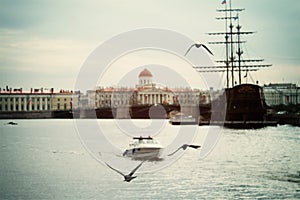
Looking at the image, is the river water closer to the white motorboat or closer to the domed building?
the white motorboat

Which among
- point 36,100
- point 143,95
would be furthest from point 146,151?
point 36,100

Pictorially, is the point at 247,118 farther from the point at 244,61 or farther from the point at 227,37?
the point at 227,37

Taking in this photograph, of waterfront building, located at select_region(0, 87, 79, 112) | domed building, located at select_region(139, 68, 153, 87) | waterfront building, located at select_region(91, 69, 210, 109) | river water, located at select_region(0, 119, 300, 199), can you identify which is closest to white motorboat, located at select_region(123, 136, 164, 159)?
river water, located at select_region(0, 119, 300, 199)

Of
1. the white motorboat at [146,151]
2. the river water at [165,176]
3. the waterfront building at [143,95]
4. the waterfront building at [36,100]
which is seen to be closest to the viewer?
the river water at [165,176]

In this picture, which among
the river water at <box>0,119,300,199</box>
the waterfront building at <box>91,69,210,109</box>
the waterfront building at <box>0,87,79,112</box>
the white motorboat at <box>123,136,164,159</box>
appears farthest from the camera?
the waterfront building at <box>0,87,79,112</box>

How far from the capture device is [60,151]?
3070 cm

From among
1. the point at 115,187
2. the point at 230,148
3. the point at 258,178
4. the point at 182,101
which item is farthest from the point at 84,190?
the point at 182,101

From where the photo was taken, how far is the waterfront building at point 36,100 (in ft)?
326

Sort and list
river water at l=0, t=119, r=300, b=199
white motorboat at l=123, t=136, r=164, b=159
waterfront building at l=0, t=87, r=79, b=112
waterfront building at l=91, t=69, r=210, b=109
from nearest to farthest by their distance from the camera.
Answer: river water at l=0, t=119, r=300, b=199, white motorboat at l=123, t=136, r=164, b=159, waterfront building at l=91, t=69, r=210, b=109, waterfront building at l=0, t=87, r=79, b=112

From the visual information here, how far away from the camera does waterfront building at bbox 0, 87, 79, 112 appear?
99.4 meters

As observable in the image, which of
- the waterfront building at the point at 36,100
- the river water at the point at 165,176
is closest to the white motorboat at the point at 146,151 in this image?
the river water at the point at 165,176

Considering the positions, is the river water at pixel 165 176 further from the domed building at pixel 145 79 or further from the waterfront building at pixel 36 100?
the waterfront building at pixel 36 100

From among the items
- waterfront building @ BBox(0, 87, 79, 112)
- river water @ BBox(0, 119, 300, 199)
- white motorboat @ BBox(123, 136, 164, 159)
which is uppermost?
waterfront building @ BBox(0, 87, 79, 112)

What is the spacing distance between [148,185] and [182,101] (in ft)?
204
